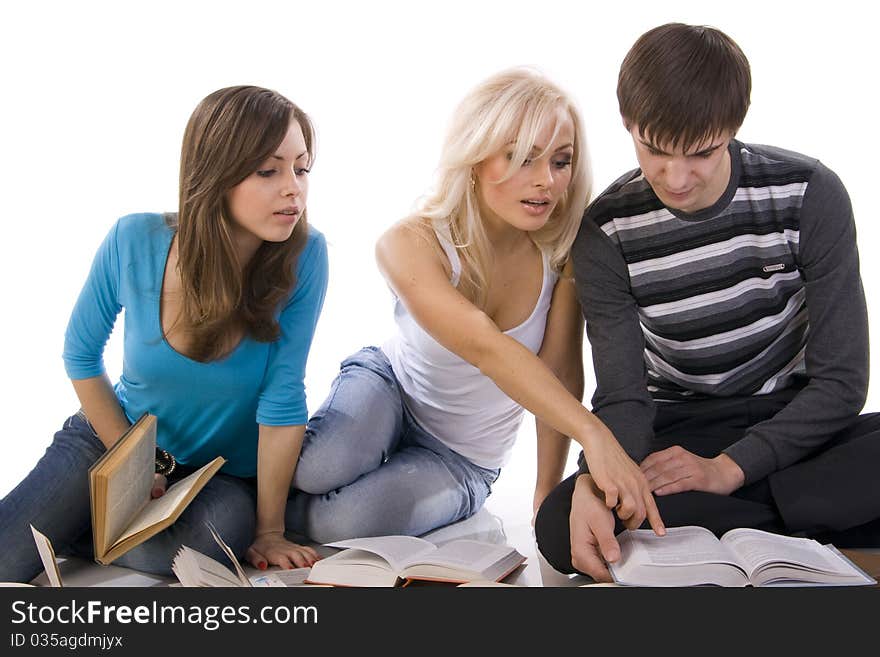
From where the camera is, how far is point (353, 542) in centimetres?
190

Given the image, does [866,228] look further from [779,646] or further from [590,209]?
[779,646]

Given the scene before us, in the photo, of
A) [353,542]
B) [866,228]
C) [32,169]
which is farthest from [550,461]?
[32,169]

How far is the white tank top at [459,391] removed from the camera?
2.18 m

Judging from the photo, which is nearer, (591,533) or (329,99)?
(591,533)

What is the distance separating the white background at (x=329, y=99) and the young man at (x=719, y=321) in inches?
50.7

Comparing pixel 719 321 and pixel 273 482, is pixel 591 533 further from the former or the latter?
pixel 273 482

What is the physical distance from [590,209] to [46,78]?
215 centimetres

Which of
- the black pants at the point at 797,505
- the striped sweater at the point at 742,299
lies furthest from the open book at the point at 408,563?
the striped sweater at the point at 742,299

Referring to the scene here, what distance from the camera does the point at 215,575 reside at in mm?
1709

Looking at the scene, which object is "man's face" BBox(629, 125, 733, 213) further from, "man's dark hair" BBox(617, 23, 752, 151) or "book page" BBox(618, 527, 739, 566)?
"book page" BBox(618, 527, 739, 566)

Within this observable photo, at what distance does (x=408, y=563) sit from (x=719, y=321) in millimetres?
768

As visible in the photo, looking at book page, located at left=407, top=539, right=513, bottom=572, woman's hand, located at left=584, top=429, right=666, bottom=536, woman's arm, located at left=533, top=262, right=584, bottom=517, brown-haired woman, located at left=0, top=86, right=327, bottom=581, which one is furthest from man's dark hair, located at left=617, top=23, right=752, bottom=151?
book page, located at left=407, top=539, right=513, bottom=572

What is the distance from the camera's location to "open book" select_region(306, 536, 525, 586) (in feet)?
5.72

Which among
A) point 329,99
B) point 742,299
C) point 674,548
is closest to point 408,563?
point 674,548
